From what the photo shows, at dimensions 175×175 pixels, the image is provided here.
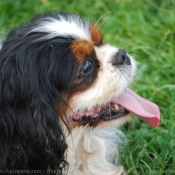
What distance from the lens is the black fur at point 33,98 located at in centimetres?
287

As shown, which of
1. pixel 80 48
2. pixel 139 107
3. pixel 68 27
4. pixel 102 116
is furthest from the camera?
pixel 139 107

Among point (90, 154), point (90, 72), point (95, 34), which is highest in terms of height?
point (95, 34)

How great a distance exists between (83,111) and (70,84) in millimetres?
226

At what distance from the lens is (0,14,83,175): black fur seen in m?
2.87

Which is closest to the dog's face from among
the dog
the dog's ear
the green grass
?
the dog

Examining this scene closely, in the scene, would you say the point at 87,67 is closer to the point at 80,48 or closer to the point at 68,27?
the point at 80,48

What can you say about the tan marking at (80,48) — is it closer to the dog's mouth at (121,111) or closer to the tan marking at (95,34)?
the tan marking at (95,34)

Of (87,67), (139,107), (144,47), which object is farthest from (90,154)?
(144,47)

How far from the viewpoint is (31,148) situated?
2.94 m

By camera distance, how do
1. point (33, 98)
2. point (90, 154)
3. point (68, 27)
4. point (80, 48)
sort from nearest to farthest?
point (33, 98), point (80, 48), point (68, 27), point (90, 154)

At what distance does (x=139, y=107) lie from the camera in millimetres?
3314

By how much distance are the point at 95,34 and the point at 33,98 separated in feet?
2.24

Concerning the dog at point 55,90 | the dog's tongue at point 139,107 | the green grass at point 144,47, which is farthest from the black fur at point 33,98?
the green grass at point 144,47

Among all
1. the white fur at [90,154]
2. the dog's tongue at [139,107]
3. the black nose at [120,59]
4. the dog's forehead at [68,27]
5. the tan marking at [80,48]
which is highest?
the dog's forehead at [68,27]
